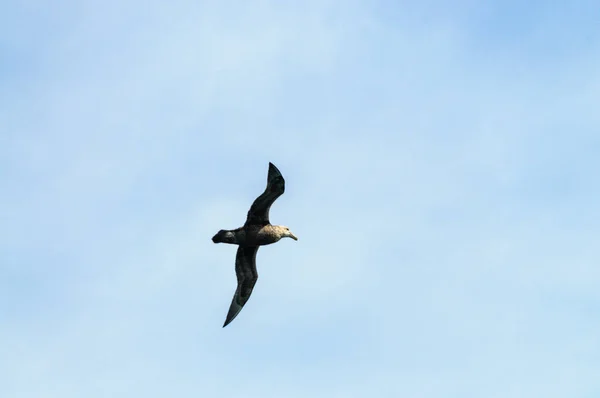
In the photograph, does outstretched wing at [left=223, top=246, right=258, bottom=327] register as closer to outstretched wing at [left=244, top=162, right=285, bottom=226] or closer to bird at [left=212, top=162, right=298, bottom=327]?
bird at [left=212, top=162, right=298, bottom=327]

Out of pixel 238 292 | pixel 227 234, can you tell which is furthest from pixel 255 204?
pixel 238 292

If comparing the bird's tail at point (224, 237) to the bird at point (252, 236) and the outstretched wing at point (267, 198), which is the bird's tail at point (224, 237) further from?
the outstretched wing at point (267, 198)

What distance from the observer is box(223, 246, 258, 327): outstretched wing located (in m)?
44.1

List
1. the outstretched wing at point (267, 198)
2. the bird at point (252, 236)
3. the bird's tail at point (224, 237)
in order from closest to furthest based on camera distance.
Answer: the outstretched wing at point (267, 198) → the bird at point (252, 236) → the bird's tail at point (224, 237)

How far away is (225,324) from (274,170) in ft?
28.3

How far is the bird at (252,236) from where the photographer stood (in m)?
40.4

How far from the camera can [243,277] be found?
1762 inches

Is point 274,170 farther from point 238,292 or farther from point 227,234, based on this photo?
point 238,292

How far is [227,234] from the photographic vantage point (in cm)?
4134

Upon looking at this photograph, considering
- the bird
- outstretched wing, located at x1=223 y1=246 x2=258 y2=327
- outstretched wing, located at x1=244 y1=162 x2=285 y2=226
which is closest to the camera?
outstretched wing, located at x1=244 y1=162 x2=285 y2=226

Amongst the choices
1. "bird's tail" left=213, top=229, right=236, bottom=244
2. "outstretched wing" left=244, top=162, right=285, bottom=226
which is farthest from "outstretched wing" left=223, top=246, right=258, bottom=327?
"outstretched wing" left=244, top=162, right=285, bottom=226

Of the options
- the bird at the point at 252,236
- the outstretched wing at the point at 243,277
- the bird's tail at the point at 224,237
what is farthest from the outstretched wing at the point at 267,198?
the outstretched wing at the point at 243,277

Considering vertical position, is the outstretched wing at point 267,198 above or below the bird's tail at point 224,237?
above

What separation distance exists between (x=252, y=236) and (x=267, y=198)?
190 centimetres
